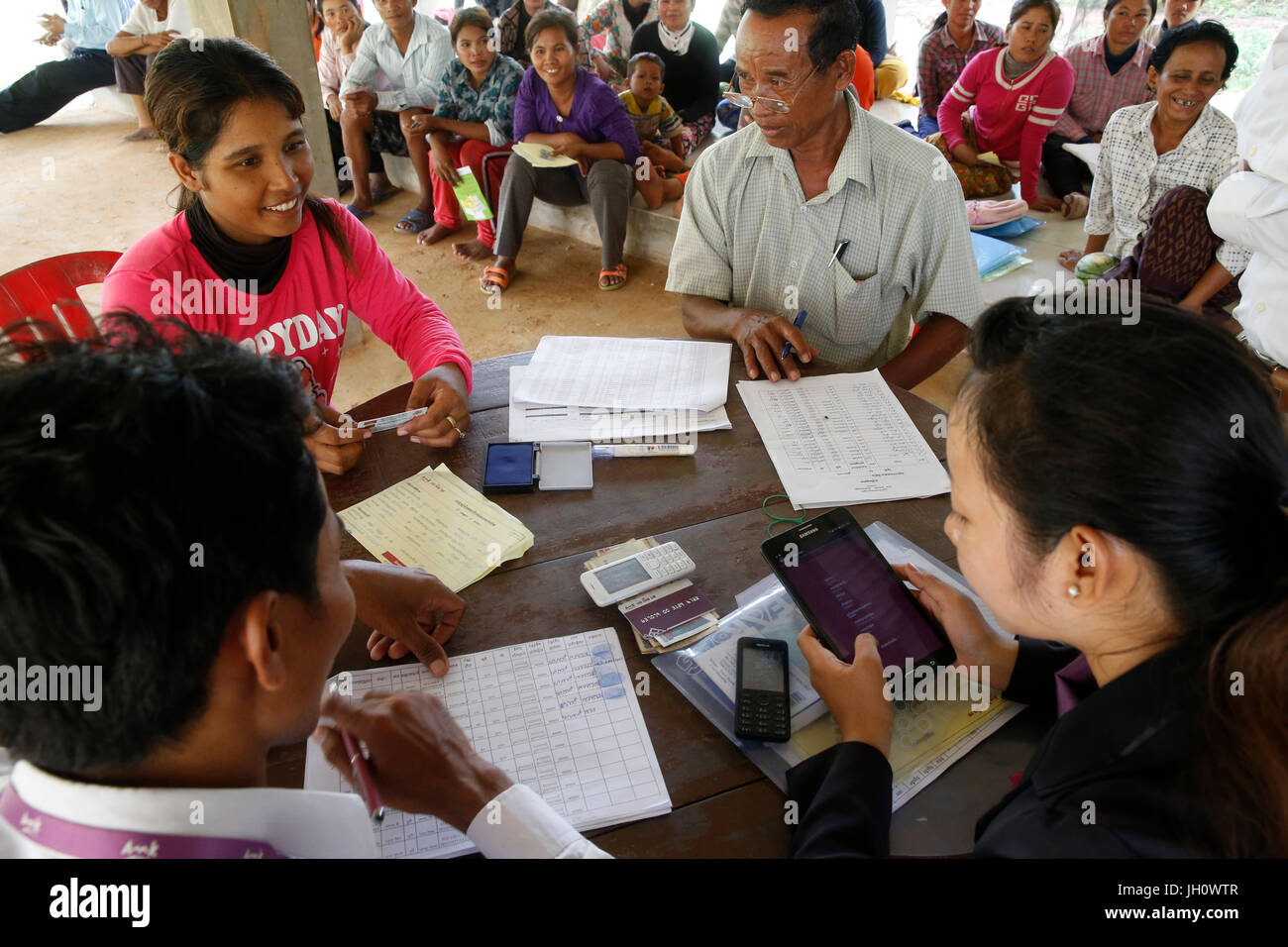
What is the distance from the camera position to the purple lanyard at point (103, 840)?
67cm

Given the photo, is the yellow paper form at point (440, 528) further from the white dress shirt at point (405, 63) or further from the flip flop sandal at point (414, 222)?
the white dress shirt at point (405, 63)

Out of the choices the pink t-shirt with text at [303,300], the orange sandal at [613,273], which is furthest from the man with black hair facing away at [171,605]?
the orange sandal at [613,273]

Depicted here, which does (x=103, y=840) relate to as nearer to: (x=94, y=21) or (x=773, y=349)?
(x=773, y=349)

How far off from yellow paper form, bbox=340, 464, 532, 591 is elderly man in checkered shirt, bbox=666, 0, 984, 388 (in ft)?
2.25

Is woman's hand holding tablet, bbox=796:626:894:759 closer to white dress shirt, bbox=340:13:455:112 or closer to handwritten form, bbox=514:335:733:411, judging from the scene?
handwritten form, bbox=514:335:733:411

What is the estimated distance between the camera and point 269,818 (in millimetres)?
748

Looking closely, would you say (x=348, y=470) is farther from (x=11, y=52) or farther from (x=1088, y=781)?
(x=11, y=52)

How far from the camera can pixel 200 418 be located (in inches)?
25.4

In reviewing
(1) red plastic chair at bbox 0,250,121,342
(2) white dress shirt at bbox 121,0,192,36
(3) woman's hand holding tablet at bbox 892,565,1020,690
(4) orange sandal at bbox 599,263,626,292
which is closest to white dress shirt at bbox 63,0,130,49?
(2) white dress shirt at bbox 121,0,192,36

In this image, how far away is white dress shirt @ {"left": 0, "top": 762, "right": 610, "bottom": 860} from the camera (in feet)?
2.23

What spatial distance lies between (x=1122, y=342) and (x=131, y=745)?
0.96 m

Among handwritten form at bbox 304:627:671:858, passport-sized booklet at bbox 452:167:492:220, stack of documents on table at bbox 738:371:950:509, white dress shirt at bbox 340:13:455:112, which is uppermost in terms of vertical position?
white dress shirt at bbox 340:13:455:112

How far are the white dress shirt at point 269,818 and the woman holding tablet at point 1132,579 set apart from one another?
0.28 meters
